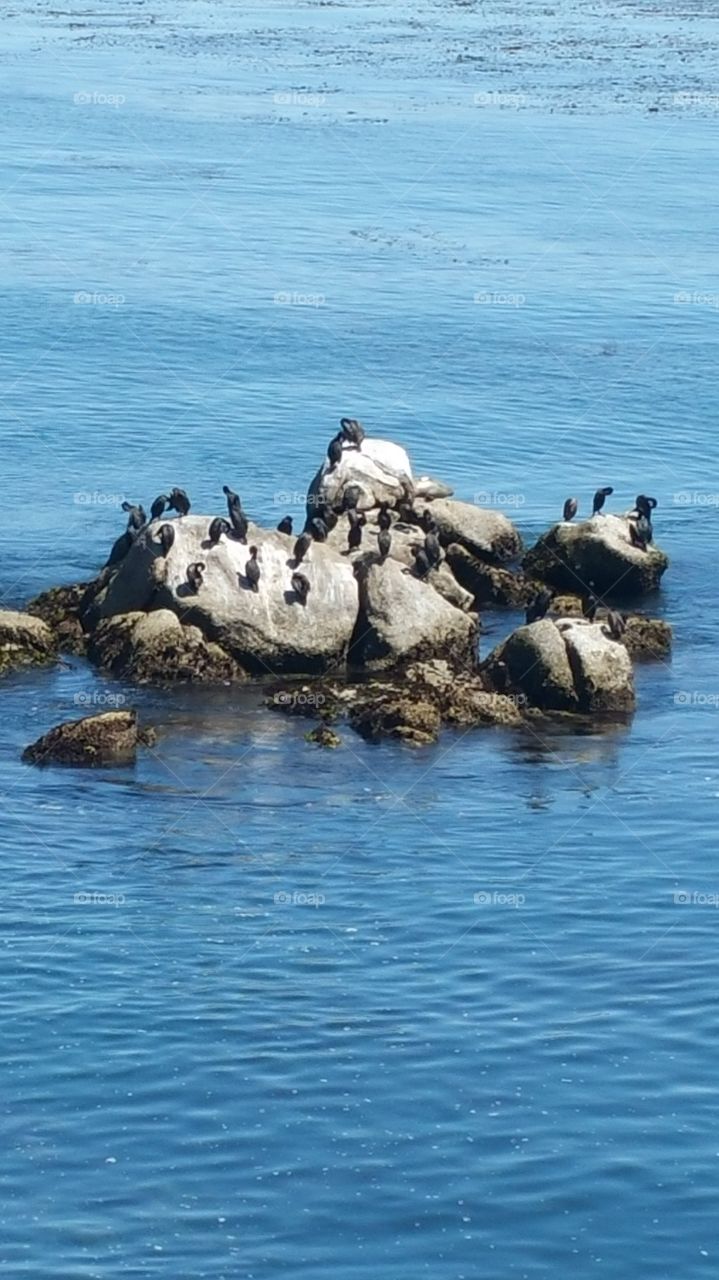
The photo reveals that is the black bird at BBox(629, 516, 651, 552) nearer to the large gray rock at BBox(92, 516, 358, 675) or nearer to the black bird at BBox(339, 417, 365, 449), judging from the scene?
the black bird at BBox(339, 417, 365, 449)

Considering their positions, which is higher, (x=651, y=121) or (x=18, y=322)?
(x=651, y=121)

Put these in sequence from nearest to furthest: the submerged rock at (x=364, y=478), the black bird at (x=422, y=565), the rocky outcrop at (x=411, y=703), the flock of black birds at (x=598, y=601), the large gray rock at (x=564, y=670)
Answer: the rocky outcrop at (x=411, y=703), the large gray rock at (x=564, y=670), the flock of black birds at (x=598, y=601), the black bird at (x=422, y=565), the submerged rock at (x=364, y=478)

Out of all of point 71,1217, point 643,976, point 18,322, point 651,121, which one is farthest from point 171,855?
point 651,121

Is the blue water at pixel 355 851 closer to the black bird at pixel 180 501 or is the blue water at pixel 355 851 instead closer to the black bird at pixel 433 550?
the black bird at pixel 433 550

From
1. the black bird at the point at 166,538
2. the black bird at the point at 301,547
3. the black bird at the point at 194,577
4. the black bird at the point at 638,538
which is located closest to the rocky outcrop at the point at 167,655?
the black bird at the point at 194,577

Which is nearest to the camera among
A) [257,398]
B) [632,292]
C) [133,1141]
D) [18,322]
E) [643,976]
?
[133,1141]

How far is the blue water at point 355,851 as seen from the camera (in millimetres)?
30938

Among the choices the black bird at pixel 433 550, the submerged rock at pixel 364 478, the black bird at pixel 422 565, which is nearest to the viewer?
the black bird at pixel 422 565

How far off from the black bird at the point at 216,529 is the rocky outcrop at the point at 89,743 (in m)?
6.84

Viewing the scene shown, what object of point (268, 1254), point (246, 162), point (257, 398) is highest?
point (246, 162)

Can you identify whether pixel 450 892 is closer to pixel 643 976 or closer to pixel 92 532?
pixel 643 976

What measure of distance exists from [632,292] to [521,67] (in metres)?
42.9

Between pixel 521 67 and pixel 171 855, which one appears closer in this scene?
pixel 171 855

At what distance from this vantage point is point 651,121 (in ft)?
406
